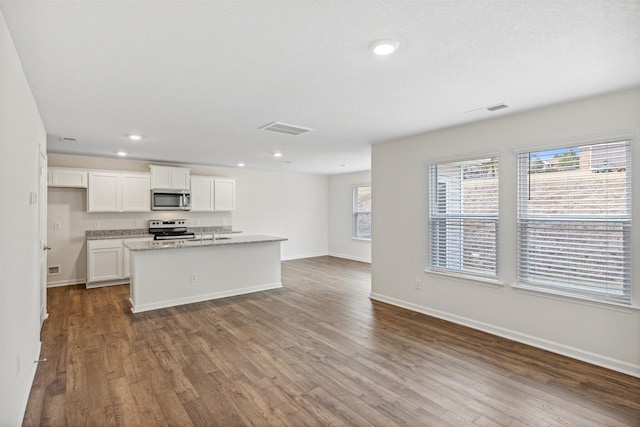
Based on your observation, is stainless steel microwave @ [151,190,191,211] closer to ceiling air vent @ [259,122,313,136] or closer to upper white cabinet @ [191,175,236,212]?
upper white cabinet @ [191,175,236,212]

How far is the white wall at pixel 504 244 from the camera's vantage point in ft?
9.38

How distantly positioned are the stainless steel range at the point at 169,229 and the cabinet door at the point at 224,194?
80cm

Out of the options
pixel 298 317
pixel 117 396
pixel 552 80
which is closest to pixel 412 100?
pixel 552 80

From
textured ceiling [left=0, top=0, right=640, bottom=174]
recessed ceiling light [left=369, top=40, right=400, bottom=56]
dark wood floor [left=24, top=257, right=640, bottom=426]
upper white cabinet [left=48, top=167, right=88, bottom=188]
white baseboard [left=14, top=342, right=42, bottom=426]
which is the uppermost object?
textured ceiling [left=0, top=0, right=640, bottom=174]

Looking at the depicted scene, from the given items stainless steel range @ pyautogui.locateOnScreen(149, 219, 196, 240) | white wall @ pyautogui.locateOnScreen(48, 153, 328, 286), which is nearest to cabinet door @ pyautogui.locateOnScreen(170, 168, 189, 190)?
white wall @ pyautogui.locateOnScreen(48, 153, 328, 286)

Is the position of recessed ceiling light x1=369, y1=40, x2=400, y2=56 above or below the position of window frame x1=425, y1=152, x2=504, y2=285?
above

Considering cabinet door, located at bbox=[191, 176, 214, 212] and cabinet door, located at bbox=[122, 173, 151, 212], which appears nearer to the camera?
cabinet door, located at bbox=[122, 173, 151, 212]

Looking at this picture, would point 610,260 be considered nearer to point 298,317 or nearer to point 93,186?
point 298,317

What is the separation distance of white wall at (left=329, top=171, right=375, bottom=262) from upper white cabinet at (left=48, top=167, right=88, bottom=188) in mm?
5738

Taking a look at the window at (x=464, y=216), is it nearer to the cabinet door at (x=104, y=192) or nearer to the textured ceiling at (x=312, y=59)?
the textured ceiling at (x=312, y=59)

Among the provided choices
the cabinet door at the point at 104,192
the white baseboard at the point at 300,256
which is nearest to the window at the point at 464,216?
the white baseboard at the point at 300,256

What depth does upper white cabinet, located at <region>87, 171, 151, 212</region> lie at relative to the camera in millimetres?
5945

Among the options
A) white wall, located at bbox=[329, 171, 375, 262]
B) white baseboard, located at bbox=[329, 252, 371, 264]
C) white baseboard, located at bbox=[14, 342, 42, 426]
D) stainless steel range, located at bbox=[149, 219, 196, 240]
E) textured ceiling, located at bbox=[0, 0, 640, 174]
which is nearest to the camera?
textured ceiling, located at bbox=[0, 0, 640, 174]

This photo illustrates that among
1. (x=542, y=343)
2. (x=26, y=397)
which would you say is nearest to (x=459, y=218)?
(x=542, y=343)
